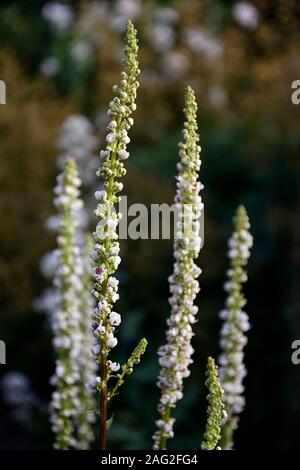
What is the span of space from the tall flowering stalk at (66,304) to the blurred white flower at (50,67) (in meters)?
6.33

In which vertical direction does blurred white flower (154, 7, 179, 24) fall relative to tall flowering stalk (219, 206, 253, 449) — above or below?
above

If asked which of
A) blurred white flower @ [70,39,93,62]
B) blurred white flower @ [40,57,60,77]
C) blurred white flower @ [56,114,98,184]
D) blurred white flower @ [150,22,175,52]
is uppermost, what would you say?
blurred white flower @ [150,22,175,52]

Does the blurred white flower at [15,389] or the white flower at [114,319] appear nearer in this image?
the white flower at [114,319]

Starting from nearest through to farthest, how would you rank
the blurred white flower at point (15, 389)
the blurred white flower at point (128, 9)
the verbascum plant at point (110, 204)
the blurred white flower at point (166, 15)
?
the verbascum plant at point (110, 204) < the blurred white flower at point (15, 389) < the blurred white flower at point (128, 9) < the blurred white flower at point (166, 15)

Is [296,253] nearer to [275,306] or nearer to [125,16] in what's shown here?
[275,306]

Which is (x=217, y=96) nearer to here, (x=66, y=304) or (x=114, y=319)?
(x=66, y=304)

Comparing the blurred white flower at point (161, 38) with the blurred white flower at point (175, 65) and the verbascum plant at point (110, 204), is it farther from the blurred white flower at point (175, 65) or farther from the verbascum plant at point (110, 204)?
the verbascum plant at point (110, 204)

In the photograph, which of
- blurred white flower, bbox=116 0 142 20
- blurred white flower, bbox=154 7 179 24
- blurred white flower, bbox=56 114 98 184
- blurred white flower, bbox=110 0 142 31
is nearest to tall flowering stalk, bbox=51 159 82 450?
blurred white flower, bbox=56 114 98 184

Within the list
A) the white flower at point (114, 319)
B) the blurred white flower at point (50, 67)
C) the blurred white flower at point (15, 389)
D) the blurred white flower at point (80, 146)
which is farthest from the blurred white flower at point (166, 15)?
the white flower at point (114, 319)

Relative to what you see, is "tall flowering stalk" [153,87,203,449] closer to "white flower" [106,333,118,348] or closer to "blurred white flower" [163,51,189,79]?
"white flower" [106,333,118,348]

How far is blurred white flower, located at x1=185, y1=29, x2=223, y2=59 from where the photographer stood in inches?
358

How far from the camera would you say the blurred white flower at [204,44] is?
909 cm

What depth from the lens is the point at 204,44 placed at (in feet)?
30.3

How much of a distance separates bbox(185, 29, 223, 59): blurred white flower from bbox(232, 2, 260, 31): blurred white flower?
1.30ft
